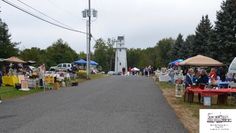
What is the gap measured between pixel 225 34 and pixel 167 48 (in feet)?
275

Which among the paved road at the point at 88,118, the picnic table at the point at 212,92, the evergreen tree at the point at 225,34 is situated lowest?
the paved road at the point at 88,118

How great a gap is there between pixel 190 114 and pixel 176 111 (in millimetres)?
1020

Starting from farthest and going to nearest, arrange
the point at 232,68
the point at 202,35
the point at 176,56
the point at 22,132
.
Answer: the point at 176,56, the point at 202,35, the point at 232,68, the point at 22,132

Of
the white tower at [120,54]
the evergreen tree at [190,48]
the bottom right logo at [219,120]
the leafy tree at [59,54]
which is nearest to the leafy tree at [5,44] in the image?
the leafy tree at [59,54]

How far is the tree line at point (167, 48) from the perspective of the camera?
4031 centimetres

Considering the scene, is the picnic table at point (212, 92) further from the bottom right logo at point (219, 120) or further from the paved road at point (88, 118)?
the bottom right logo at point (219, 120)

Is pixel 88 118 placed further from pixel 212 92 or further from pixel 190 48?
pixel 190 48

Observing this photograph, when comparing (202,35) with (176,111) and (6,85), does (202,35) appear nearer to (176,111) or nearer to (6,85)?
(6,85)

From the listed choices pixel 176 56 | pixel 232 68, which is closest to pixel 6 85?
pixel 232 68

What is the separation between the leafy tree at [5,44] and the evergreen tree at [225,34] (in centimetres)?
4202

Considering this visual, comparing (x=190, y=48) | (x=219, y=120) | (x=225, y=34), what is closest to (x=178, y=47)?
(x=190, y=48)

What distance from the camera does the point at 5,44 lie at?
3022 inches

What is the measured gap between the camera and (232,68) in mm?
Result: 28188

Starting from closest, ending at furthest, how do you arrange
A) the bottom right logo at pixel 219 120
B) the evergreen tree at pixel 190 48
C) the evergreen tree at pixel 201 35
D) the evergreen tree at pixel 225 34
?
the bottom right logo at pixel 219 120
the evergreen tree at pixel 225 34
the evergreen tree at pixel 201 35
the evergreen tree at pixel 190 48
